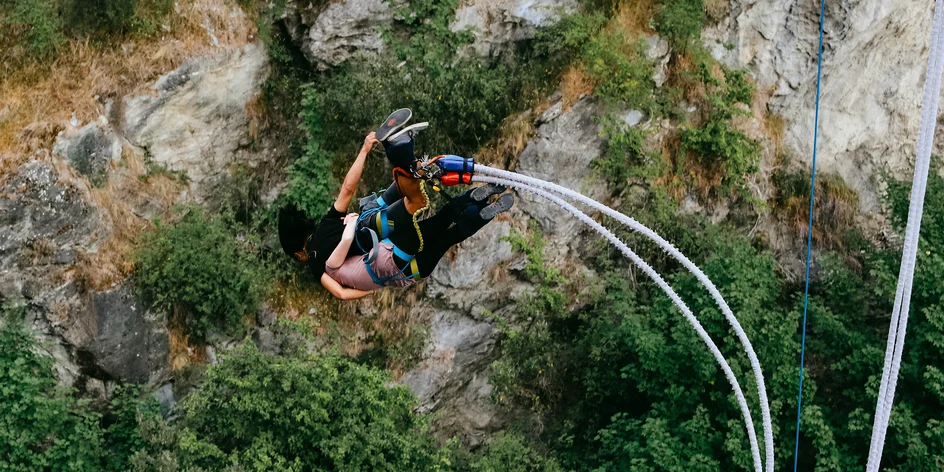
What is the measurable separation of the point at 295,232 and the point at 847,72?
8.25 metres

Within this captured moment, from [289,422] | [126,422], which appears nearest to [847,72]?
[289,422]

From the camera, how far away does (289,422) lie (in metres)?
10.5

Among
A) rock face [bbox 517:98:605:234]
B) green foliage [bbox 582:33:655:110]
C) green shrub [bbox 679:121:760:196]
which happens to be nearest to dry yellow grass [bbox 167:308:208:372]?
rock face [bbox 517:98:605:234]

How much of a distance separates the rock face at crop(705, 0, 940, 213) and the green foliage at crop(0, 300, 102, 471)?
317 inches

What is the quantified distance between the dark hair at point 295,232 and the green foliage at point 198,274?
13.0 ft

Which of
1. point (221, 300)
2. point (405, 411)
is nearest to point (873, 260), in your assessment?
point (405, 411)

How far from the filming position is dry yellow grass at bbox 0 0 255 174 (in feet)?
37.8

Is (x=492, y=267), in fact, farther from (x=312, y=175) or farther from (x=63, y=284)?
(x=63, y=284)

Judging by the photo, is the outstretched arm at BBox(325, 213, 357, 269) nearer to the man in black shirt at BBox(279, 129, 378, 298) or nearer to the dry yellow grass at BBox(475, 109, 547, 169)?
the man in black shirt at BBox(279, 129, 378, 298)

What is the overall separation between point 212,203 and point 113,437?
2.78 metres

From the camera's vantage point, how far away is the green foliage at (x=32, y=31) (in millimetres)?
11836

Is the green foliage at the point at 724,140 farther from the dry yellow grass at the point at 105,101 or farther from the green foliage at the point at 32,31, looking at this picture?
the green foliage at the point at 32,31

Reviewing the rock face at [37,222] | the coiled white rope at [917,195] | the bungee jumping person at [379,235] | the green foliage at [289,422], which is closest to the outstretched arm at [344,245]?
the bungee jumping person at [379,235]

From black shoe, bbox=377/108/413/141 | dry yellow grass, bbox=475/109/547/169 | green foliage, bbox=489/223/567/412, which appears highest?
black shoe, bbox=377/108/413/141
